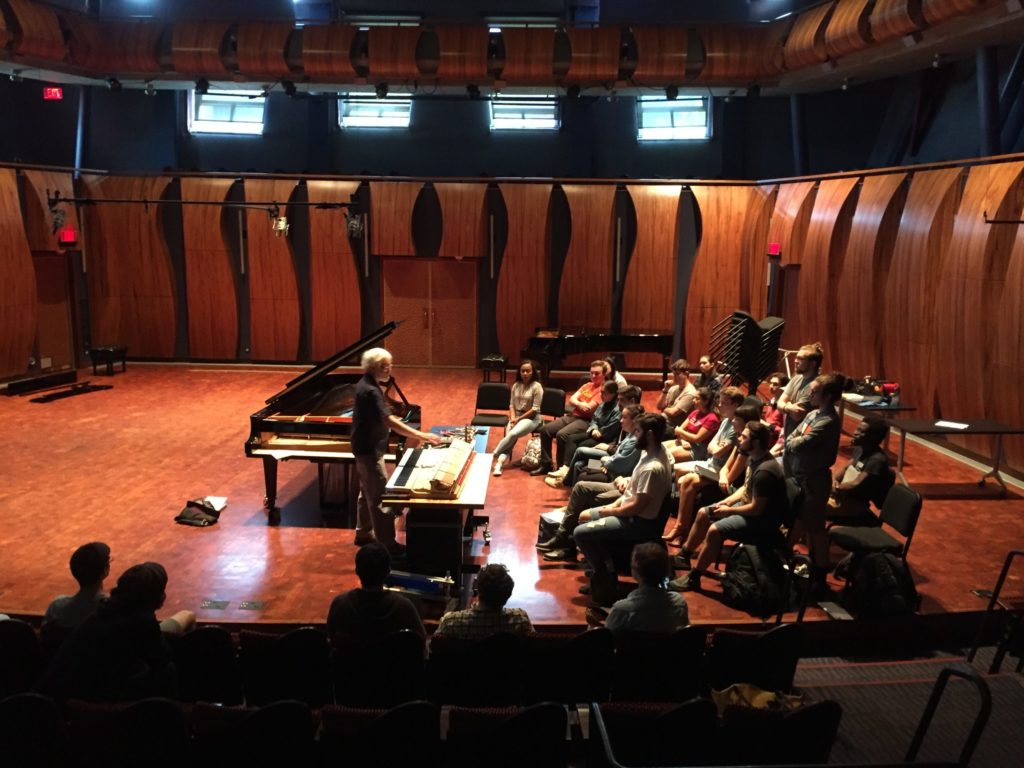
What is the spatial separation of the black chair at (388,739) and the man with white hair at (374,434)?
3021 mm

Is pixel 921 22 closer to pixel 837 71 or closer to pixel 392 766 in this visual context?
pixel 837 71

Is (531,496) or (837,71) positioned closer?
(531,496)

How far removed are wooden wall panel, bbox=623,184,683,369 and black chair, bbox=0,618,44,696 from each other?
10941 mm

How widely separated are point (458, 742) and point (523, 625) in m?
0.92

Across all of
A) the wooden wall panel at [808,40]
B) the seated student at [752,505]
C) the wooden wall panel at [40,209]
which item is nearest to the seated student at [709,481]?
the seated student at [752,505]

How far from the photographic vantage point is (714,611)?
5.55m

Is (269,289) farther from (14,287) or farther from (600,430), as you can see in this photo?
(600,430)

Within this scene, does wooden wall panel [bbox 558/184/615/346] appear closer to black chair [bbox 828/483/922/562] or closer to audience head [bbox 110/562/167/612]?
black chair [bbox 828/483/922/562]

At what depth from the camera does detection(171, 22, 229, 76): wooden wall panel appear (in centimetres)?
1298

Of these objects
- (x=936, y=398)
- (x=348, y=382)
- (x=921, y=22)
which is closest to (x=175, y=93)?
(x=348, y=382)

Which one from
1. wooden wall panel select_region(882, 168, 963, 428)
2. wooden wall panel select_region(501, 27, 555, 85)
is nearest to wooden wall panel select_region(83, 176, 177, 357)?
wooden wall panel select_region(501, 27, 555, 85)

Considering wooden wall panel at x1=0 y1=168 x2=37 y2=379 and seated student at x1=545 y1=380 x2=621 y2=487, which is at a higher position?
wooden wall panel at x1=0 y1=168 x2=37 y2=379

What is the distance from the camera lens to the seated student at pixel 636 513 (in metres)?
5.50

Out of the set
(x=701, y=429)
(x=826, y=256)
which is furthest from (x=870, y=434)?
(x=826, y=256)
